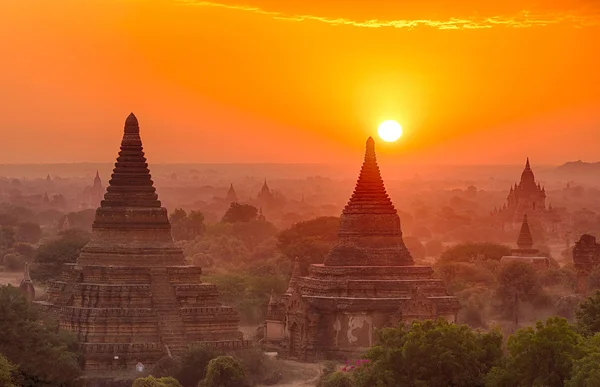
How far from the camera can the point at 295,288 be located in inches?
2448

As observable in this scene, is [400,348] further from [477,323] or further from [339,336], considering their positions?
[477,323]

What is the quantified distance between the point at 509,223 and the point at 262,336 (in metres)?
95.5

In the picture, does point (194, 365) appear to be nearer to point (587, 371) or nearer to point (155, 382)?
point (155, 382)

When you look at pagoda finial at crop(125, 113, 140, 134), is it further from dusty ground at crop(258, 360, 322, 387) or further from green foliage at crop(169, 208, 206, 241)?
green foliage at crop(169, 208, 206, 241)

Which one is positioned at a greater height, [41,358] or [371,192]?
[371,192]

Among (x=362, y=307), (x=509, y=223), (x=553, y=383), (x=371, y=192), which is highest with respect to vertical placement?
(x=509, y=223)

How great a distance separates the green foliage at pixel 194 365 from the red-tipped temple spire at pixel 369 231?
34.8 feet

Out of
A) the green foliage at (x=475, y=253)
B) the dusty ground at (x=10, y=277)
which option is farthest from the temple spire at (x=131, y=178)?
the green foliage at (x=475, y=253)

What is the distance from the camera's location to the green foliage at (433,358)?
42125 mm

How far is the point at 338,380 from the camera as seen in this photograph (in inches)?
1941

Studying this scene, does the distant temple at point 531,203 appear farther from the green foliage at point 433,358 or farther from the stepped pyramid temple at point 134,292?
the green foliage at point 433,358

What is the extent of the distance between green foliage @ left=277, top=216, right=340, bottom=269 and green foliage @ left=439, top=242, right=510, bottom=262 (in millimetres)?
7413

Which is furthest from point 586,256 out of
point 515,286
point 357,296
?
point 357,296

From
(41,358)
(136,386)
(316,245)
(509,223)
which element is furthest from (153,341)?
(509,223)
